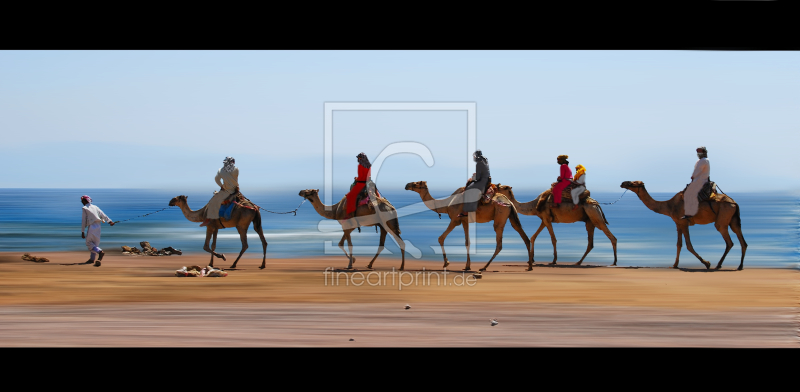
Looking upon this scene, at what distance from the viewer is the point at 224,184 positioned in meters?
14.7

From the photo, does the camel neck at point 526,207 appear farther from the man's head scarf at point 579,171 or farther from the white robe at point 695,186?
the white robe at point 695,186

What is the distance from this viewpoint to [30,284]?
513 inches

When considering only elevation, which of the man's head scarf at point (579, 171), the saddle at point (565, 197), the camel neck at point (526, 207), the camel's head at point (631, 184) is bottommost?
the camel neck at point (526, 207)

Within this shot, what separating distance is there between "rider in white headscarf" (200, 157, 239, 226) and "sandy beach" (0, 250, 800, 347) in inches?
51.1

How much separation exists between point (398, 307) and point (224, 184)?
588 cm

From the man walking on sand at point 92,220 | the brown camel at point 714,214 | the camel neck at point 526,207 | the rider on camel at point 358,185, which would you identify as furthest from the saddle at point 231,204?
the brown camel at point 714,214

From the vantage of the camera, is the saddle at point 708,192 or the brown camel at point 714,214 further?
the brown camel at point 714,214

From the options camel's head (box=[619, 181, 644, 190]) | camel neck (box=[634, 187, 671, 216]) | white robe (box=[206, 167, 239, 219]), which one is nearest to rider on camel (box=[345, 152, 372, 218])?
white robe (box=[206, 167, 239, 219])

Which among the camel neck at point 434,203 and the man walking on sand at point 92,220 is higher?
the camel neck at point 434,203

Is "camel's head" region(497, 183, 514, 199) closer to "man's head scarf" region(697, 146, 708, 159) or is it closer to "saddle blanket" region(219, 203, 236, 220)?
"man's head scarf" region(697, 146, 708, 159)

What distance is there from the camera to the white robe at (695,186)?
48.7ft

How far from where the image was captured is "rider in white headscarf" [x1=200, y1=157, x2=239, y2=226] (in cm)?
1450

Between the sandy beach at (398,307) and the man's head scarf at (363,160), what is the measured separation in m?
2.13

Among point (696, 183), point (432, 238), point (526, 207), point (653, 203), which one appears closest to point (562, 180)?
point (526, 207)
